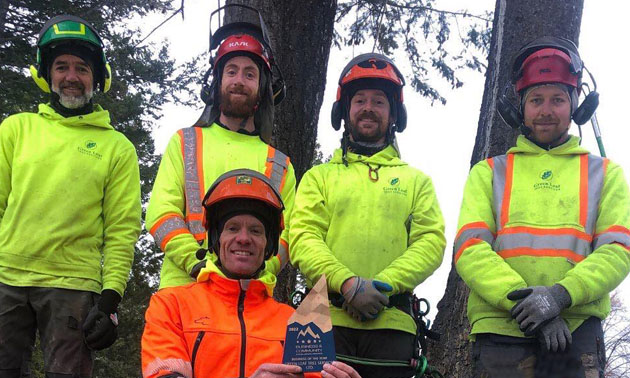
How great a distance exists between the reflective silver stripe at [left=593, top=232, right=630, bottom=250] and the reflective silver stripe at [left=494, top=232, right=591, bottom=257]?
0.24 ft

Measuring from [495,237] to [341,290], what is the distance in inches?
37.8

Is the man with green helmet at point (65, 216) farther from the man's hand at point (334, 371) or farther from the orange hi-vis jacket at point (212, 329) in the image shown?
the man's hand at point (334, 371)

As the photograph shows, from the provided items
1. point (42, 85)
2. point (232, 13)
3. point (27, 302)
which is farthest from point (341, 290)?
point (232, 13)

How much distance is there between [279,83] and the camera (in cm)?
531

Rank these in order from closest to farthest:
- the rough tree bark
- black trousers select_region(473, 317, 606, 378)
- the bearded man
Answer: black trousers select_region(473, 317, 606, 378) < the bearded man < the rough tree bark

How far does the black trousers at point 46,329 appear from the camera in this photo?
4020 mm

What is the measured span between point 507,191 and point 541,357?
975 mm

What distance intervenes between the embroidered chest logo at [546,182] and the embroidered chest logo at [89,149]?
273cm

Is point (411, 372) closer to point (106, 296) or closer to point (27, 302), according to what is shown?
point (106, 296)

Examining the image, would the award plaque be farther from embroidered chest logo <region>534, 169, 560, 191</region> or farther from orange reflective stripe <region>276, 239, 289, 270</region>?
embroidered chest logo <region>534, 169, 560, 191</region>

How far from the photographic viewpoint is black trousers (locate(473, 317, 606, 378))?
3.59m

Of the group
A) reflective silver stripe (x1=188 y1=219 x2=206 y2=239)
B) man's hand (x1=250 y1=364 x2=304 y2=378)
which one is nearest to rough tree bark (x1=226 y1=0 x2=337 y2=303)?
reflective silver stripe (x1=188 y1=219 x2=206 y2=239)

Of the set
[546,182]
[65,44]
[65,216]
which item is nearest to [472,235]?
[546,182]

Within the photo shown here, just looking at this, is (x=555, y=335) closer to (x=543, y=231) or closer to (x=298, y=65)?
(x=543, y=231)
